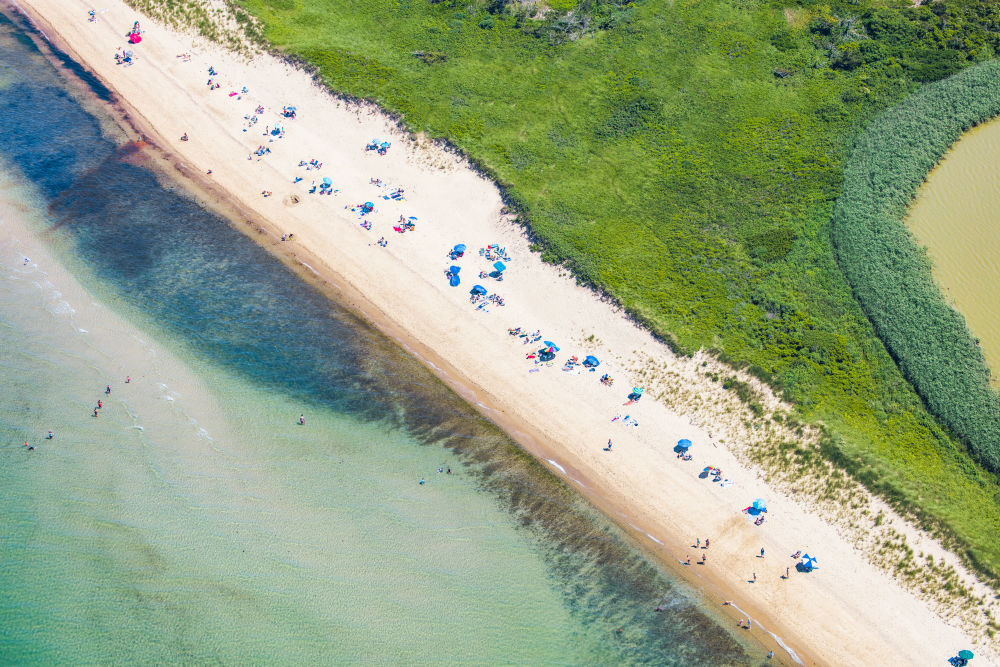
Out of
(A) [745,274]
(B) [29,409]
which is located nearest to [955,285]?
(A) [745,274]

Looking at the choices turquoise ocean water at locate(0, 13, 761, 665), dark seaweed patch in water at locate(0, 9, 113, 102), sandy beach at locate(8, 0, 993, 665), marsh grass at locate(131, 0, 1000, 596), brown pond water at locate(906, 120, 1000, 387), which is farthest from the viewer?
dark seaweed patch in water at locate(0, 9, 113, 102)

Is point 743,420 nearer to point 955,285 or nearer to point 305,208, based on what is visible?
point 955,285

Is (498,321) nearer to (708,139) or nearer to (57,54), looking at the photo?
(708,139)

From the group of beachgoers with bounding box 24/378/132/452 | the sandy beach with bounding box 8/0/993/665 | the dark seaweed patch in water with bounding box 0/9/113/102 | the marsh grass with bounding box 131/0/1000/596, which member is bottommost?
the group of beachgoers with bounding box 24/378/132/452

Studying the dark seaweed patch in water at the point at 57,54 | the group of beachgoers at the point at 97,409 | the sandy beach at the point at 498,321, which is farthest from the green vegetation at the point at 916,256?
the dark seaweed patch in water at the point at 57,54

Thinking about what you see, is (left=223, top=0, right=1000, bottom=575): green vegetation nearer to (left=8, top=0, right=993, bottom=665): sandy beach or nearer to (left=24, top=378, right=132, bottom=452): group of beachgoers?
(left=8, top=0, right=993, bottom=665): sandy beach

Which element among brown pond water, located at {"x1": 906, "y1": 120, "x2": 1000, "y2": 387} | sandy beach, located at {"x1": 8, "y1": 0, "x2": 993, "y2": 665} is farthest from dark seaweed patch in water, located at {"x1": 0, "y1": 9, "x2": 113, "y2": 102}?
brown pond water, located at {"x1": 906, "y1": 120, "x2": 1000, "y2": 387}

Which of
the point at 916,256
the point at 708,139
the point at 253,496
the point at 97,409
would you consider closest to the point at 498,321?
the point at 253,496
